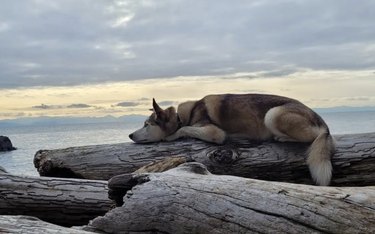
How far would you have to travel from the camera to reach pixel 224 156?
22.7ft

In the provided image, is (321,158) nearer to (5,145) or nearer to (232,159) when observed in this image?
(232,159)

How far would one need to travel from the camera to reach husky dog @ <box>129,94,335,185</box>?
6.80 m

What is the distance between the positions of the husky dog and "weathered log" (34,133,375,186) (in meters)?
0.22

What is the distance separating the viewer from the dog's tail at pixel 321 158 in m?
6.50

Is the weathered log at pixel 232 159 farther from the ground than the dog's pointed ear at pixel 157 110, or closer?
closer

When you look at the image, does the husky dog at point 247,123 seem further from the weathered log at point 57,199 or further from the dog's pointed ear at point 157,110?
the weathered log at point 57,199

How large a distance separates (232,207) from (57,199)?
2.86m

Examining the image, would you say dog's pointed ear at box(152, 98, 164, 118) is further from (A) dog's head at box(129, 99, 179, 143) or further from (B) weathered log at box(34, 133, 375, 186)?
(B) weathered log at box(34, 133, 375, 186)

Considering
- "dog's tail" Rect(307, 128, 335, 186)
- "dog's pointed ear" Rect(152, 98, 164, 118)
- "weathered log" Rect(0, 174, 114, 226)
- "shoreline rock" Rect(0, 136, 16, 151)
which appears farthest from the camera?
"shoreline rock" Rect(0, 136, 16, 151)

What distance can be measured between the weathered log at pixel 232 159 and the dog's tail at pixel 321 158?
0.49ft

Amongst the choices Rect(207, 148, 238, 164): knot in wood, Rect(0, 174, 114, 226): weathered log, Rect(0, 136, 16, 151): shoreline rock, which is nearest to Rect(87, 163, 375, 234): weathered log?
Rect(0, 174, 114, 226): weathered log

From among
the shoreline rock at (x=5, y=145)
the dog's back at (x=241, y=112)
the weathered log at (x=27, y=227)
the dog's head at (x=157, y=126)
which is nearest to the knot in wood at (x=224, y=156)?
the dog's back at (x=241, y=112)

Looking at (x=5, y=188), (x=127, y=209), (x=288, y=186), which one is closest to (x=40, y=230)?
(x=127, y=209)

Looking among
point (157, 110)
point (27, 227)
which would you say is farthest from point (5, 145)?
point (27, 227)
